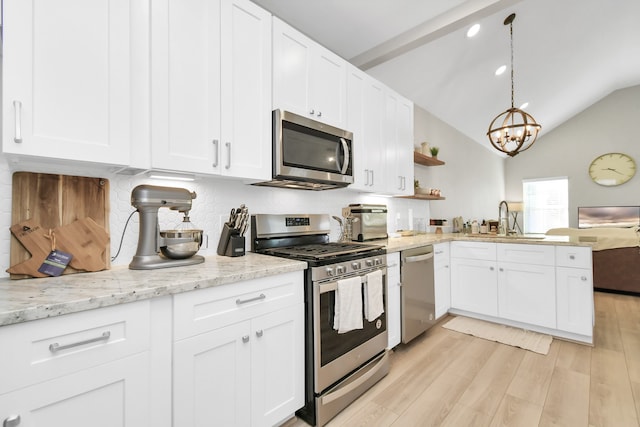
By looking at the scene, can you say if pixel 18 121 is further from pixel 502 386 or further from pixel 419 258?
pixel 502 386

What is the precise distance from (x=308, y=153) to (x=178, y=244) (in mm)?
1046

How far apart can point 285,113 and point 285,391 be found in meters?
1.65

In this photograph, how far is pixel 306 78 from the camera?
2094mm

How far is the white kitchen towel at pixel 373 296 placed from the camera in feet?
6.44

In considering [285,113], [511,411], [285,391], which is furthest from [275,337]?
[511,411]

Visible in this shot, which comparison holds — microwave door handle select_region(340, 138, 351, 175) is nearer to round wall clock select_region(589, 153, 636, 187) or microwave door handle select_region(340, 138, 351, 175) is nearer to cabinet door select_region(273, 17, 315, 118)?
cabinet door select_region(273, 17, 315, 118)

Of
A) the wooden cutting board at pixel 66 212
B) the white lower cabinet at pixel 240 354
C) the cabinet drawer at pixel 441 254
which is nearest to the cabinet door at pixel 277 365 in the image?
the white lower cabinet at pixel 240 354

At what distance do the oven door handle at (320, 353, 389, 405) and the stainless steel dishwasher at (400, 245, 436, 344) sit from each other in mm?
515

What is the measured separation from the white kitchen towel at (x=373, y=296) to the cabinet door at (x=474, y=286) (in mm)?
1695

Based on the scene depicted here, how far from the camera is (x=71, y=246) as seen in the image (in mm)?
1325

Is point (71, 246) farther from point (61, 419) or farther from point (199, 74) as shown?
point (199, 74)

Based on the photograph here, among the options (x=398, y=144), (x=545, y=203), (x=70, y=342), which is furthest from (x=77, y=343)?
(x=545, y=203)

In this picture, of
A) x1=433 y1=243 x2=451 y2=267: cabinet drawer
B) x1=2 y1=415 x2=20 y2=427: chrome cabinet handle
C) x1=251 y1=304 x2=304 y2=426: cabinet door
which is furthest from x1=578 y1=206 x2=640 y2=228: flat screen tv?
x1=2 y1=415 x2=20 y2=427: chrome cabinet handle

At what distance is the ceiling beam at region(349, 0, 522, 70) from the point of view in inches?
93.5
